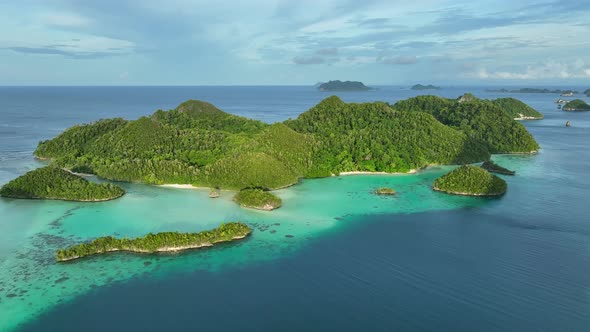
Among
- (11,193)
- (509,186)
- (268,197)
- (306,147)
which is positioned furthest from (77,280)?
(509,186)

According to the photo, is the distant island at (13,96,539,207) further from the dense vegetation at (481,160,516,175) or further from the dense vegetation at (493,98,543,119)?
the dense vegetation at (493,98,543,119)

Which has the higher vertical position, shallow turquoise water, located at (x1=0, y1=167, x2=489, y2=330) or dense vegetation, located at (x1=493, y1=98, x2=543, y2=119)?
dense vegetation, located at (x1=493, y1=98, x2=543, y2=119)

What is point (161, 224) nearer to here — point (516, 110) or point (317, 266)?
point (317, 266)

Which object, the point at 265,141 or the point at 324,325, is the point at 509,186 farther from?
the point at 324,325

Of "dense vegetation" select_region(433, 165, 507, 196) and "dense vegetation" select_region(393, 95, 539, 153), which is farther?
"dense vegetation" select_region(393, 95, 539, 153)

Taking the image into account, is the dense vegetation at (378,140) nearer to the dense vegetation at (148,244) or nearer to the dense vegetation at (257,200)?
the dense vegetation at (257,200)

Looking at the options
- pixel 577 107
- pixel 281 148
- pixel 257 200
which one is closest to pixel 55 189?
pixel 257 200

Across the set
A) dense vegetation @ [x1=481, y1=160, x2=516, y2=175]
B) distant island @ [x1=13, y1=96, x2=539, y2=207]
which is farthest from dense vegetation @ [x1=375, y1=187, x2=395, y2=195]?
dense vegetation @ [x1=481, y1=160, x2=516, y2=175]
